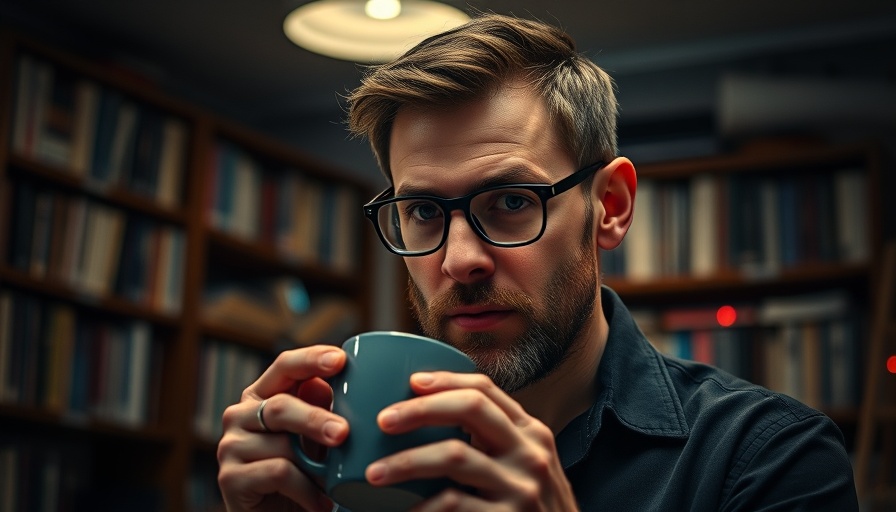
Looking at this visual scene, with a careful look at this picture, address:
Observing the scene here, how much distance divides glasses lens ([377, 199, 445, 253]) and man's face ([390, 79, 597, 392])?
0.02 meters

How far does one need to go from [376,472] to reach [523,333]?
13.9 inches

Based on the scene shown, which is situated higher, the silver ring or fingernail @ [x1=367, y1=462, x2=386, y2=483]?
the silver ring

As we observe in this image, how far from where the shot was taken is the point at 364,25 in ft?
9.61

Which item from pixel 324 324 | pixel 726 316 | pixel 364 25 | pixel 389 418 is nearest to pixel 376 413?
pixel 389 418

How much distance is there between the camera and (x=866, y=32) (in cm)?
383

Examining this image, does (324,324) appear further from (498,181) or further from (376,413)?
(376,413)


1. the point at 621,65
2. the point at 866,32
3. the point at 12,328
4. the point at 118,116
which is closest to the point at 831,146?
the point at 866,32

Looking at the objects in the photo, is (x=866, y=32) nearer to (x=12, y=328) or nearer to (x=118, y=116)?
(x=118, y=116)

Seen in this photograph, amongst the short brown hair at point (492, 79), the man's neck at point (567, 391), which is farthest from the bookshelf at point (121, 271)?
the man's neck at point (567, 391)

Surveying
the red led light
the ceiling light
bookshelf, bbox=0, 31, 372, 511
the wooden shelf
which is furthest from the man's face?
the red led light

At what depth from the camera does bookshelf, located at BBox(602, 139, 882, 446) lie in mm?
3430

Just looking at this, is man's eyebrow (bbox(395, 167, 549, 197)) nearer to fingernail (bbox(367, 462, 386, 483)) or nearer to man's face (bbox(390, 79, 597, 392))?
man's face (bbox(390, 79, 597, 392))

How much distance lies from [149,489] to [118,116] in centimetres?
122

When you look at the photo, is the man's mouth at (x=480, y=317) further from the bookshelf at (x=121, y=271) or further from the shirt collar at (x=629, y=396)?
the bookshelf at (x=121, y=271)
